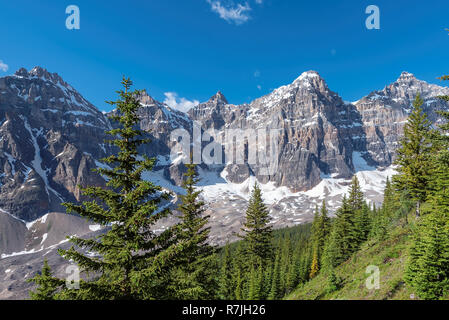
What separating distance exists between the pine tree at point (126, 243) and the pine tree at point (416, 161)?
83.7 feet

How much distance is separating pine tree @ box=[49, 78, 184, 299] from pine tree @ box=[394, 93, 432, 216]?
25.5 m

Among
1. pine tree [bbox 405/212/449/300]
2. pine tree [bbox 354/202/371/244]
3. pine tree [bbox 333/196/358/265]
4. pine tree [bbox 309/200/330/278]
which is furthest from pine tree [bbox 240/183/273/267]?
pine tree [bbox 309/200/330/278]

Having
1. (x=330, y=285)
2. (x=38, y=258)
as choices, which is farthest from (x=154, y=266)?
(x=38, y=258)

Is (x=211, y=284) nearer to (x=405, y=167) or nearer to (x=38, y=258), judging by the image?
(x=405, y=167)

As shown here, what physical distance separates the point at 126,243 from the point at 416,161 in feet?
92.7

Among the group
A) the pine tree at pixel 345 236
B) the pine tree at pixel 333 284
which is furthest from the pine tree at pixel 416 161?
the pine tree at pixel 345 236

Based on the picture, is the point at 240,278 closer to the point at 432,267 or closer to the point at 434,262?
the point at 432,267

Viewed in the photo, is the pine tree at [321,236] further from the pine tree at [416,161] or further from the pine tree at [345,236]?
the pine tree at [416,161]

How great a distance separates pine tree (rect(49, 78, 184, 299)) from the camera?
9578 millimetres

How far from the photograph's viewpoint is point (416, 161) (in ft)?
86.0
